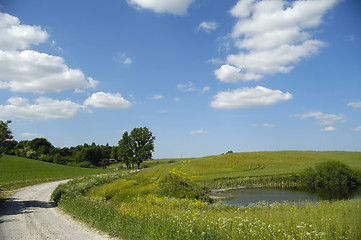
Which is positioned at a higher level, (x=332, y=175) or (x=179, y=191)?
(x=179, y=191)

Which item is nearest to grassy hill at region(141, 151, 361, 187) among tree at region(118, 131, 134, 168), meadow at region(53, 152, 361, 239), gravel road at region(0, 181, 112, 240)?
tree at region(118, 131, 134, 168)

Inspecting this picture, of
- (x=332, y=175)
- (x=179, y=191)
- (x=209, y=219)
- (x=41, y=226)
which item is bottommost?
(x=41, y=226)

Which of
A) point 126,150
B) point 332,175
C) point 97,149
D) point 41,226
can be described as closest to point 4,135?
point 41,226

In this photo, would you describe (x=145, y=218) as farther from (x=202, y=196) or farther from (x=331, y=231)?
(x=202, y=196)

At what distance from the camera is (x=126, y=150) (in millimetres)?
80375

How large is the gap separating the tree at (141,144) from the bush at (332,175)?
52.8m

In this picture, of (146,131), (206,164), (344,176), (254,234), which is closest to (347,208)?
(254,234)

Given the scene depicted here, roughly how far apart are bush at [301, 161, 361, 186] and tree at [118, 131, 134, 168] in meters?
56.0

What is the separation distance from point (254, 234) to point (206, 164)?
52.6 metres

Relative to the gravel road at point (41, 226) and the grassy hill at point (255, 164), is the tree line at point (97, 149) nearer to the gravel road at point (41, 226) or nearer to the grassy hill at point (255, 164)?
the gravel road at point (41, 226)

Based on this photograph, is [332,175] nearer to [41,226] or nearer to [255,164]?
[255,164]

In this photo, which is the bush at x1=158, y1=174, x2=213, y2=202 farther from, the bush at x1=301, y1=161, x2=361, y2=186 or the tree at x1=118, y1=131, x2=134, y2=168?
the tree at x1=118, y1=131, x2=134, y2=168

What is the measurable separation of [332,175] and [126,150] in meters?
60.6

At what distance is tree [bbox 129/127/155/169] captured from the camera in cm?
8119
